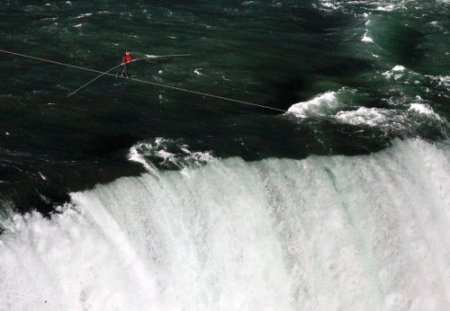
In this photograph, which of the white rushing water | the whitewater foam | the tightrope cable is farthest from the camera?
the tightrope cable

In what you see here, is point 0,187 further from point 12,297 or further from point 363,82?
point 363,82

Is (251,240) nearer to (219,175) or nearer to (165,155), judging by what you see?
(219,175)

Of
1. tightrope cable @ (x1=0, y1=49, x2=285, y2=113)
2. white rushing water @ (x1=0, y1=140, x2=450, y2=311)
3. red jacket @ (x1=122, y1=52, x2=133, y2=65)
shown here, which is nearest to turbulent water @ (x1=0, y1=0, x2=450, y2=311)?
white rushing water @ (x1=0, y1=140, x2=450, y2=311)

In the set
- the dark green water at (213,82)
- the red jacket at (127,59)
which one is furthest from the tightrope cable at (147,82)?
the red jacket at (127,59)

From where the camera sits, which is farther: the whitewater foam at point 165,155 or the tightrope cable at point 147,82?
the tightrope cable at point 147,82

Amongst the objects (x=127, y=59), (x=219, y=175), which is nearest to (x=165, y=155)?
(x=219, y=175)

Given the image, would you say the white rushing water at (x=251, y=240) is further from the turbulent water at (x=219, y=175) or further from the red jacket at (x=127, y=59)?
the red jacket at (x=127, y=59)

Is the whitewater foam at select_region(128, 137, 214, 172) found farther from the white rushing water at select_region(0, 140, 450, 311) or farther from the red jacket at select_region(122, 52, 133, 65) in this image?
the red jacket at select_region(122, 52, 133, 65)
